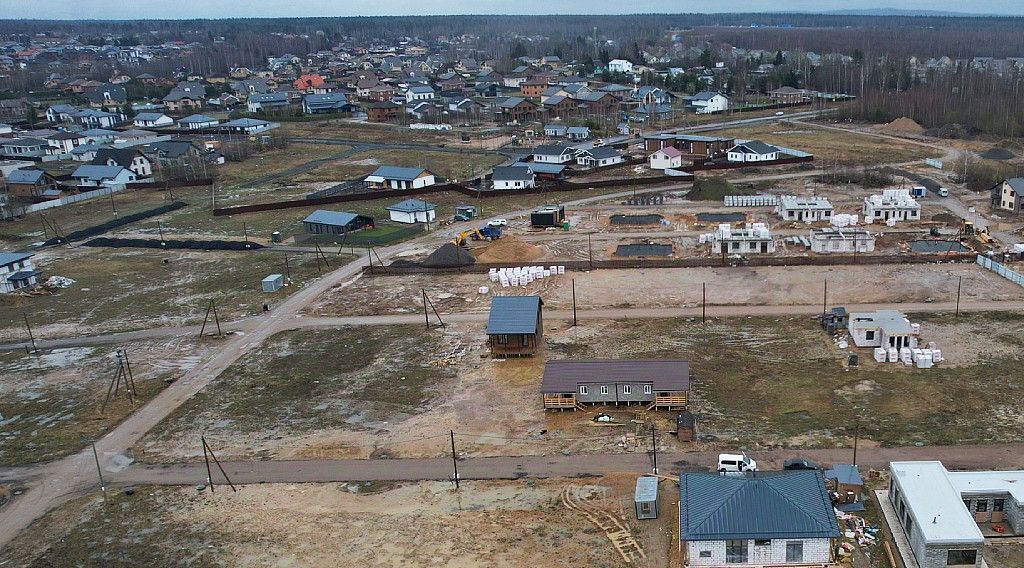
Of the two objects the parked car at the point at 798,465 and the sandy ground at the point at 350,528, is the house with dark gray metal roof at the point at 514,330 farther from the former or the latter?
the parked car at the point at 798,465

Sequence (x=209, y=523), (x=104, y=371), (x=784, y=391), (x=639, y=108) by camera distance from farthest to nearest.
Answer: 1. (x=639, y=108)
2. (x=104, y=371)
3. (x=784, y=391)
4. (x=209, y=523)

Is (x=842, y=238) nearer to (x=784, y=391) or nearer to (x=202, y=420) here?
(x=784, y=391)

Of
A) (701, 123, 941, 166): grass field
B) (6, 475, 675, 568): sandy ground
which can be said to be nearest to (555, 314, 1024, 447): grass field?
(6, 475, 675, 568): sandy ground

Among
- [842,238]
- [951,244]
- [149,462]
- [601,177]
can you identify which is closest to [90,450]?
[149,462]

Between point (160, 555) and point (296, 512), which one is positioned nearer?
point (160, 555)

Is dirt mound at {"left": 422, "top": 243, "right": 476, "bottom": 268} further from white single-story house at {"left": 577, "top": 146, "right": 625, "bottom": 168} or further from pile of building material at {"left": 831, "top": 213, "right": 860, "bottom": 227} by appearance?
white single-story house at {"left": 577, "top": 146, "right": 625, "bottom": 168}

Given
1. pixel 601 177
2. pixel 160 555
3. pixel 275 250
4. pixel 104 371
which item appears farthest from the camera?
pixel 601 177
